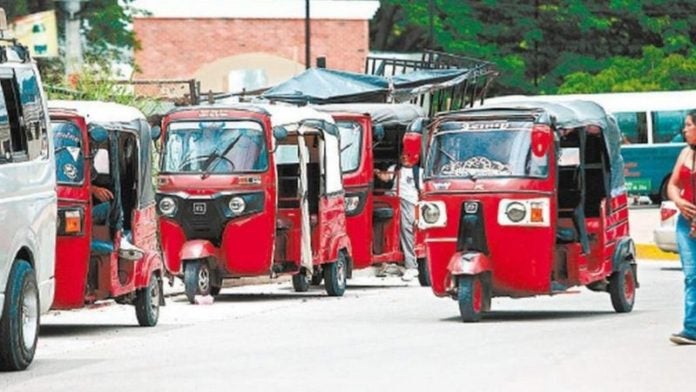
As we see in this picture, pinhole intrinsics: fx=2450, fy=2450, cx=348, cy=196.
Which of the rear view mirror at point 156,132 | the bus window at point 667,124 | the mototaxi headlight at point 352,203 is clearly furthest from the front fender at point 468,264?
the bus window at point 667,124

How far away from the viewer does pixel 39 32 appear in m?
64.2

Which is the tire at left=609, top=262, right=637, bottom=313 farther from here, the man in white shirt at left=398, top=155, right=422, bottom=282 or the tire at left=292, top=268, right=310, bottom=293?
the man in white shirt at left=398, top=155, right=422, bottom=282

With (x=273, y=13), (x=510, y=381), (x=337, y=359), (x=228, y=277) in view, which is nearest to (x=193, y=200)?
(x=228, y=277)

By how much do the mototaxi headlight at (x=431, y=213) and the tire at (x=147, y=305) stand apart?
2820 mm

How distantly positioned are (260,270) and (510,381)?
43.3ft

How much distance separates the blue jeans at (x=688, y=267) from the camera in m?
18.8

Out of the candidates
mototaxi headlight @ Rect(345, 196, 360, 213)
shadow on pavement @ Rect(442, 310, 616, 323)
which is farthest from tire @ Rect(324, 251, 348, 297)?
shadow on pavement @ Rect(442, 310, 616, 323)

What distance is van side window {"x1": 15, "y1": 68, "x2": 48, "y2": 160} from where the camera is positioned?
19.3 meters

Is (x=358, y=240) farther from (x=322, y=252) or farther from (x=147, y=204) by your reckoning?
(x=147, y=204)

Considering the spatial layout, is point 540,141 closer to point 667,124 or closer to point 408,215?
point 408,215

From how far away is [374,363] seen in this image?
59.4 feet

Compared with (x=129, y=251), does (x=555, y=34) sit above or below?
below

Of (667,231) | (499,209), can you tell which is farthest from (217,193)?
(667,231)

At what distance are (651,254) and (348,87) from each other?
5.75 metres
